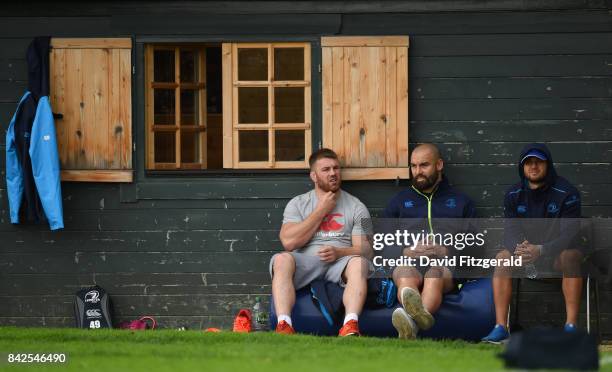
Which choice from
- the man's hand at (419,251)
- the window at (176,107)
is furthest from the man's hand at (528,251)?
the window at (176,107)

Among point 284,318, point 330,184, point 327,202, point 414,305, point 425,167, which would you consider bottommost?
point 284,318

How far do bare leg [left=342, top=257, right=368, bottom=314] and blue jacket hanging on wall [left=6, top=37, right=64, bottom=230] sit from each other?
7.24 ft

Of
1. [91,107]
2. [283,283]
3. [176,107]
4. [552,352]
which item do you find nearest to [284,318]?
[283,283]

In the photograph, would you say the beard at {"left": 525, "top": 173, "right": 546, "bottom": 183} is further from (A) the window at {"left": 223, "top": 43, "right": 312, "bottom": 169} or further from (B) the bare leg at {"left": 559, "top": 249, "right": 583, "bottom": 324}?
(A) the window at {"left": 223, "top": 43, "right": 312, "bottom": 169}

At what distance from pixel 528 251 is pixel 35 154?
147 inches

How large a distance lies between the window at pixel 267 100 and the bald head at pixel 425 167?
87 cm

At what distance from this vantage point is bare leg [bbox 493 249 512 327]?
350 inches

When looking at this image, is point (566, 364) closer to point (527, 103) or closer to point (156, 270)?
point (527, 103)

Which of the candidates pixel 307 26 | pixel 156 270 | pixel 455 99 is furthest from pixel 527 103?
pixel 156 270

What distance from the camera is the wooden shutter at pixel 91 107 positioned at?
9703mm

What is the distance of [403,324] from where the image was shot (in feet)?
28.6

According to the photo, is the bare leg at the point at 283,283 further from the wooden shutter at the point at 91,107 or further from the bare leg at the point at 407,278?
the wooden shutter at the point at 91,107

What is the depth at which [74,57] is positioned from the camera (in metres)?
9.71

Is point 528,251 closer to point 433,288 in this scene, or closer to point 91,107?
point 433,288
